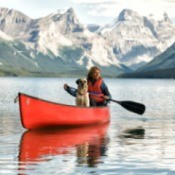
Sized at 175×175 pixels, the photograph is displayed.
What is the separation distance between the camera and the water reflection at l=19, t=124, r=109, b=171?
26.4m

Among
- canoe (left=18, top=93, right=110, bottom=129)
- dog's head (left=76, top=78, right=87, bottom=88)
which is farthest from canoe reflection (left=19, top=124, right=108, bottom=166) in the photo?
dog's head (left=76, top=78, right=87, bottom=88)

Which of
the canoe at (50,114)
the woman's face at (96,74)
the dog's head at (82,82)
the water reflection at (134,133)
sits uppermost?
the woman's face at (96,74)

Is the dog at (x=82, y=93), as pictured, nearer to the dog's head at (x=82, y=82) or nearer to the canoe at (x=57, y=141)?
the dog's head at (x=82, y=82)

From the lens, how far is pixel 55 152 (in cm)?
2909

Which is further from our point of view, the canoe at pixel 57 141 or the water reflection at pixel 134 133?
the water reflection at pixel 134 133

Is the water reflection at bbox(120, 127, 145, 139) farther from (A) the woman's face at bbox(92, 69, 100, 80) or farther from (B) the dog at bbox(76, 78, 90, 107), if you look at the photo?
(A) the woman's face at bbox(92, 69, 100, 80)

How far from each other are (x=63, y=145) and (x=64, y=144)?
1.75 ft

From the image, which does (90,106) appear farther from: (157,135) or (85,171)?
(85,171)

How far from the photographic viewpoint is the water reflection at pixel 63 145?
26.4 meters

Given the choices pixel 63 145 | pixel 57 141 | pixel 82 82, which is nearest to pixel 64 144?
pixel 63 145

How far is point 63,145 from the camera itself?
32562 millimetres

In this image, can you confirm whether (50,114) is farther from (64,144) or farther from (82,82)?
(64,144)

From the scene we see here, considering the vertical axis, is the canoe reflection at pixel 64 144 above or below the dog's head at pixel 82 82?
below

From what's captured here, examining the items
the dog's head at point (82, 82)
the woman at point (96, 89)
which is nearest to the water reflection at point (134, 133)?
the woman at point (96, 89)
